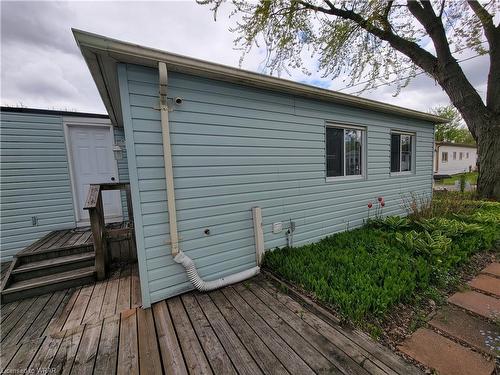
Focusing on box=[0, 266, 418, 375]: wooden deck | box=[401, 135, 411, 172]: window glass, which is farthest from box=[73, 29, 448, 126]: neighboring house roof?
box=[401, 135, 411, 172]: window glass

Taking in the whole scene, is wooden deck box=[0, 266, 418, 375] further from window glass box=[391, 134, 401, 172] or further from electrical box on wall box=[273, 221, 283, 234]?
window glass box=[391, 134, 401, 172]

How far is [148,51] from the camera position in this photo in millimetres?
2004

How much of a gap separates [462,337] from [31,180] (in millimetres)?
6544

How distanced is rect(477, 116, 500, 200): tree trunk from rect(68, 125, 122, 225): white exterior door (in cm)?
988

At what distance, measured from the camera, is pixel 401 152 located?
5352 millimetres

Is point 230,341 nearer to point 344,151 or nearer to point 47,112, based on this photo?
point 344,151

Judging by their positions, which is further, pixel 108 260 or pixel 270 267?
pixel 108 260

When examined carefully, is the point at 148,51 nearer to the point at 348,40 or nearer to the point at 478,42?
the point at 348,40

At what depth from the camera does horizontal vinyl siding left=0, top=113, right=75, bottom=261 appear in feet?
12.6

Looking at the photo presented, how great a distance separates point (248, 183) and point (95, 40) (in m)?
2.12

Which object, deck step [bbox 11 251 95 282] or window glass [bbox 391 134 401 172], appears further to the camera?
window glass [bbox 391 134 401 172]

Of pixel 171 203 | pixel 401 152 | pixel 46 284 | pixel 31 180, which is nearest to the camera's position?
pixel 171 203

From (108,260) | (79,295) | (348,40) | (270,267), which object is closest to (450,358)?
(270,267)

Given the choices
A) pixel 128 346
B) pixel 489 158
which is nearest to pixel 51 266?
pixel 128 346
